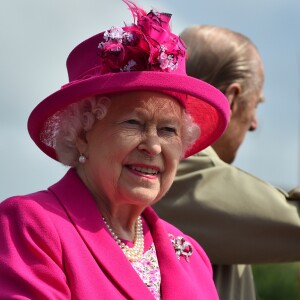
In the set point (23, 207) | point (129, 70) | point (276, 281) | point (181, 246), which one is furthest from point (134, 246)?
point (276, 281)

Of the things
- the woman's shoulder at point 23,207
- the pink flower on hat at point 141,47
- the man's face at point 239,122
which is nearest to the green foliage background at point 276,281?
the man's face at point 239,122

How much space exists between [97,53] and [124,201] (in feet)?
1.90

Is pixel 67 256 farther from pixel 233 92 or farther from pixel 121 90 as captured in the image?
pixel 233 92

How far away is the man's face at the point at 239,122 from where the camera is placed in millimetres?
5637

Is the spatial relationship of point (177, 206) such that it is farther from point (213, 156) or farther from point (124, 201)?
point (124, 201)

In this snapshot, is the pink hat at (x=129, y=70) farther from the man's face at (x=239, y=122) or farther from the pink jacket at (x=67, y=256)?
the man's face at (x=239, y=122)

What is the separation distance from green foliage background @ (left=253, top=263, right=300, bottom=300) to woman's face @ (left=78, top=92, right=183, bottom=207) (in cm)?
2820

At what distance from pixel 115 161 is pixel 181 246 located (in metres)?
0.55

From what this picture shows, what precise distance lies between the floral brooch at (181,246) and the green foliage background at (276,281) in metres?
27.8

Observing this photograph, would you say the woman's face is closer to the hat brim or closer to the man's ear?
the hat brim

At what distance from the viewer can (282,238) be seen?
5.22 meters

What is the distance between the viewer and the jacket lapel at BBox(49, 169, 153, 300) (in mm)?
3924

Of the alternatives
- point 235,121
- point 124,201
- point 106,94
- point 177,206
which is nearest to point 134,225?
point 124,201

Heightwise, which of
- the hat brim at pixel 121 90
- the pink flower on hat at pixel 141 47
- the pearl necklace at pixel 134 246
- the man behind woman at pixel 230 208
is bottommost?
the man behind woman at pixel 230 208
